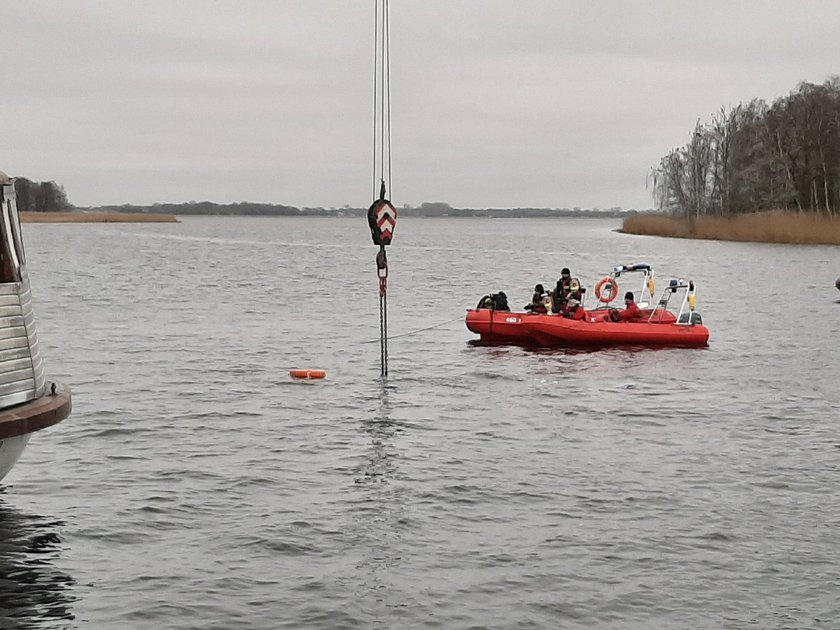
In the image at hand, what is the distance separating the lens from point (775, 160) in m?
85.1

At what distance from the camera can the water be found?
965 cm

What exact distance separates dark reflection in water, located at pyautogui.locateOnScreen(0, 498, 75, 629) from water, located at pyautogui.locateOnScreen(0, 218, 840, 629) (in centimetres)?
4

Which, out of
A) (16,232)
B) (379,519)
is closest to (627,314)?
(379,519)

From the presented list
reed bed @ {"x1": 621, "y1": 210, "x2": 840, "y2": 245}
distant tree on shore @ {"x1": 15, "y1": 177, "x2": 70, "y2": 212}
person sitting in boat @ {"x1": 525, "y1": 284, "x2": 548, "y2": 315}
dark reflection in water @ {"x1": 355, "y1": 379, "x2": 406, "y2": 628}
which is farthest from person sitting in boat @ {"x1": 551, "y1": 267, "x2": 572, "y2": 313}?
distant tree on shore @ {"x1": 15, "y1": 177, "x2": 70, "y2": 212}

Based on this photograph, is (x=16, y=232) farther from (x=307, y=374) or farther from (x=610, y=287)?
(x=610, y=287)

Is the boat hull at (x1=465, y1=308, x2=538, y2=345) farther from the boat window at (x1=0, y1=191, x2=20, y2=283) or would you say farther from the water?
the boat window at (x1=0, y1=191, x2=20, y2=283)

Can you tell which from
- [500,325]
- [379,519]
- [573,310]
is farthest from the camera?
[573,310]

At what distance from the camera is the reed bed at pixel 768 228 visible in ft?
234

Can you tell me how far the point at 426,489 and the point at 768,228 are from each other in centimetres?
6615

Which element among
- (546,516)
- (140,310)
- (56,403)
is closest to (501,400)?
(546,516)

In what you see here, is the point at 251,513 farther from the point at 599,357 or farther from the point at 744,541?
the point at 599,357

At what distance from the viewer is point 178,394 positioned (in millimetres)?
19656

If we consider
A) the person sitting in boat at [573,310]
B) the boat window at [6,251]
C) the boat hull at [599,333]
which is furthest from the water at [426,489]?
the boat window at [6,251]

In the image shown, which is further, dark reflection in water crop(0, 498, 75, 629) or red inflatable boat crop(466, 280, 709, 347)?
red inflatable boat crop(466, 280, 709, 347)
